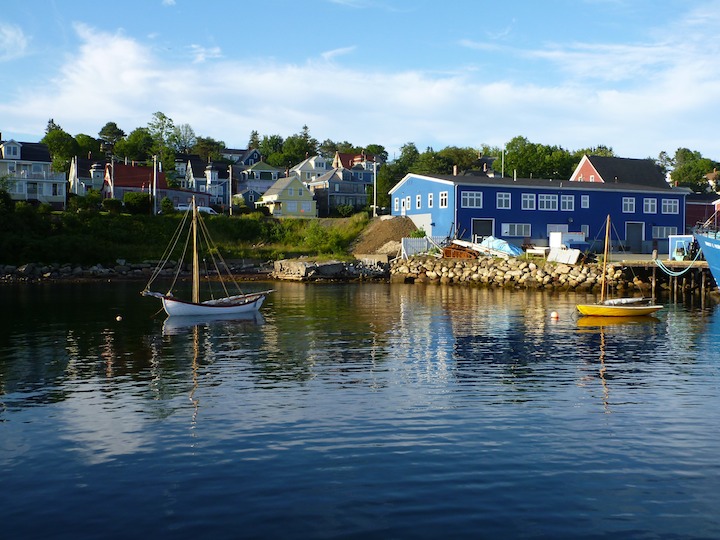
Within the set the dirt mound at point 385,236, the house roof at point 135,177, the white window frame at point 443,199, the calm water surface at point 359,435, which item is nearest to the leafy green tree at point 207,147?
the house roof at point 135,177

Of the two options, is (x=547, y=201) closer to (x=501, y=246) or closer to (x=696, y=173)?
(x=501, y=246)

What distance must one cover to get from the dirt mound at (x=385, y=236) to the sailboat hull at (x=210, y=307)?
4206 cm

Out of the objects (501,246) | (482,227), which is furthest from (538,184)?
(501,246)

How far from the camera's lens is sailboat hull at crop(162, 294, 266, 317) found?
43.2 meters

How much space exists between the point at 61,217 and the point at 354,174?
5959 cm

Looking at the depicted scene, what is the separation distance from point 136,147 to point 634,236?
108 meters

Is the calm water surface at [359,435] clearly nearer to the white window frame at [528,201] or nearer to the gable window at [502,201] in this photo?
the gable window at [502,201]

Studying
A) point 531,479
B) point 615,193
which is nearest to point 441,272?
point 615,193

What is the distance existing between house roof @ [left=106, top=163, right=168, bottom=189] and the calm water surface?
84609 mm

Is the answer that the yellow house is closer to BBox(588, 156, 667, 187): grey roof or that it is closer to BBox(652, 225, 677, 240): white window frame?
BBox(588, 156, 667, 187): grey roof

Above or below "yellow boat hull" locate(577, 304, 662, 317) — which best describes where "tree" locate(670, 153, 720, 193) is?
above

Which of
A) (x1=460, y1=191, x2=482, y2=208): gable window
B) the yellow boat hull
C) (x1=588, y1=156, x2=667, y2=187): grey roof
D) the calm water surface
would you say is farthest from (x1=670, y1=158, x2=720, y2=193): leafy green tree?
the calm water surface

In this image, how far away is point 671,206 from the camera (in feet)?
291

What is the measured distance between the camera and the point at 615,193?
284ft
